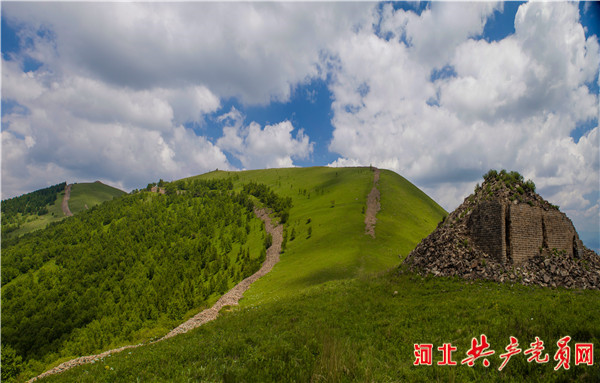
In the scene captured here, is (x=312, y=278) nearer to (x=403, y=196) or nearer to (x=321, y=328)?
(x=321, y=328)

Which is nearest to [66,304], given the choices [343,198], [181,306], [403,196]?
[181,306]

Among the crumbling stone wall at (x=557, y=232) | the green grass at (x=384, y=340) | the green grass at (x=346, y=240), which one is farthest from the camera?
the green grass at (x=346, y=240)

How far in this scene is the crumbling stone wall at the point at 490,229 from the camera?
763 inches

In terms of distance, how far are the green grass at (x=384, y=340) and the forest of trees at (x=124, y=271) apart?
28.4 m

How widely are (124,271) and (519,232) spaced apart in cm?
11202

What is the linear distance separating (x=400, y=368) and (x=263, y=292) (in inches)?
1248

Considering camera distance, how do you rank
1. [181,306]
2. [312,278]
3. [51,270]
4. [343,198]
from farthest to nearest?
[51,270]
[343,198]
[181,306]
[312,278]

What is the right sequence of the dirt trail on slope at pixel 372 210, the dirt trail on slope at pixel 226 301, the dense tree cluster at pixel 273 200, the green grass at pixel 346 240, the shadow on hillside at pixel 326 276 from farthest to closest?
the dense tree cluster at pixel 273 200, the dirt trail on slope at pixel 372 210, the green grass at pixel 346 240, the shadow on hillside at pixel 326 276, the dirt trail on slope at pixel 226 301

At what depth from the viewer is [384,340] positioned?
38.3 ft

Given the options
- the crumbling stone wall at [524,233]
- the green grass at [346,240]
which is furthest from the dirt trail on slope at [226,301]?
the crumbling stone wall at [524,233]

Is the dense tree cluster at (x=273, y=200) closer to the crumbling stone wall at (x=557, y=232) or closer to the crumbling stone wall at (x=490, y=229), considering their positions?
the crumbling stone wall at (x=490, y=229)

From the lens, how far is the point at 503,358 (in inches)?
347

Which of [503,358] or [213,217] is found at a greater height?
[213,217]

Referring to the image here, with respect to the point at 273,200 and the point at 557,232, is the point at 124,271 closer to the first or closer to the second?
the point at 273,200
